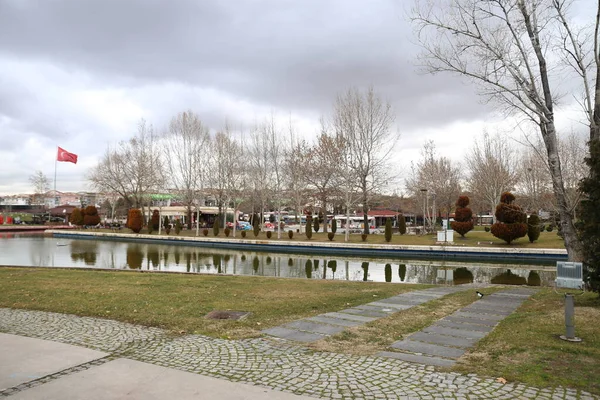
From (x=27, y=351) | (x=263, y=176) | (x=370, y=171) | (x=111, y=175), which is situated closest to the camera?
(x=27, y=351)

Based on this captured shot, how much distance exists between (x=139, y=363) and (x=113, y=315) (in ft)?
9.27

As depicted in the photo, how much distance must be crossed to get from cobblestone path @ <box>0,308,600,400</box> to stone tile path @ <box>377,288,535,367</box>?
1.15ft

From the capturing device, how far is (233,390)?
3.78 metres

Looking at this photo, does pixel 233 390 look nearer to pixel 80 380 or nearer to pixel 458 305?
pixel 80 380

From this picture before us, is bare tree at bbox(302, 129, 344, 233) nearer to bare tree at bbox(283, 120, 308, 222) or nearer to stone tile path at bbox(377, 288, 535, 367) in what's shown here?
bare tree at bbox(283, 120, 308, 222)

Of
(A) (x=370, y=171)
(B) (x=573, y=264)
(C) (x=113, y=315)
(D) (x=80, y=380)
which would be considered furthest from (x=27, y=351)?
(A) (x=370, y=171)

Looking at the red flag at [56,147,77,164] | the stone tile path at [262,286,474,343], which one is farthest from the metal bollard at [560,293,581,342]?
the red flag at [56,147,77,164]

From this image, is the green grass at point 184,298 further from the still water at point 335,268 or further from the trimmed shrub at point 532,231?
the trimmed shrub at point 532,231

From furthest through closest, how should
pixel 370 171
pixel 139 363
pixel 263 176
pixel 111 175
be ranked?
pixel 111 175 → pixel 263 176 → pixel 370 171 → pixel 139 363

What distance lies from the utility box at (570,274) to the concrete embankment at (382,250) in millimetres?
18087

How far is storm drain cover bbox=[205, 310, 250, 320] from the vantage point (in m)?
7.01

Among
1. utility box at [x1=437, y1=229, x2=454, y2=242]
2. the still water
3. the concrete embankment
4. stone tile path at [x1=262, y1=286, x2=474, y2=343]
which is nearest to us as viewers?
stone tile path at [x1=262, y1=286, x2=474, y2=343]

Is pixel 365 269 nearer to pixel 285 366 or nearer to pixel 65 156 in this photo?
pixel 285 366

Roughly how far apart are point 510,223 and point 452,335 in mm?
26186
